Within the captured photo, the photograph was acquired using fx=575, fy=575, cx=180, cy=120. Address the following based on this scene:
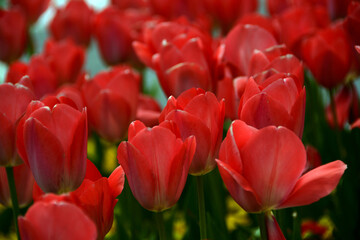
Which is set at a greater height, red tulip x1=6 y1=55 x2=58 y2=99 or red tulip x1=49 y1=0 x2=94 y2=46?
red tulip x1=6 y1=55 x2=58 y2=99

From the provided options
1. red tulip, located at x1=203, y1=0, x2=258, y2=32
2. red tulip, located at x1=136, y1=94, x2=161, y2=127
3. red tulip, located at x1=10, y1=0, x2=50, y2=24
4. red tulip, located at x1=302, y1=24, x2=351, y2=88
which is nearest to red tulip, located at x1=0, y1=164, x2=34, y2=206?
red tulip, located at x1=136, y1=94, x2=161, y2=127

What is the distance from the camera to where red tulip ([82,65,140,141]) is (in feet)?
2.84

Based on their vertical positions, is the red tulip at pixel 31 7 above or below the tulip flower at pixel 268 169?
below

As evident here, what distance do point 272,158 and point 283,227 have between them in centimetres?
23

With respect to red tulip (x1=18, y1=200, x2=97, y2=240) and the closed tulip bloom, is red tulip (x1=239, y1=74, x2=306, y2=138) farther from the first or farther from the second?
red tulip (x1=18, y1=200, x2=97, y2=240)

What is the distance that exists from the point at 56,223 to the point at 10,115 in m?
0.23

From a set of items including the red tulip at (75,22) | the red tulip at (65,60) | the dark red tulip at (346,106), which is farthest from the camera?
the red tulip at (75,22)

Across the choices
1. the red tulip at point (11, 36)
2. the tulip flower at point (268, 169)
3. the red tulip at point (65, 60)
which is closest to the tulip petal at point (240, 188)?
the tulip flower at point (268, 169)

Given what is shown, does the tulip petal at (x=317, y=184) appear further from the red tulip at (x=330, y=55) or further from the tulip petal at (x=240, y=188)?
the red tulip at (x=330, y=55)

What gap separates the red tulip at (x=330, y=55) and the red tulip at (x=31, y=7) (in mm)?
921

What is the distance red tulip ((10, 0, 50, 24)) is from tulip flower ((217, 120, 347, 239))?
1.20 metres

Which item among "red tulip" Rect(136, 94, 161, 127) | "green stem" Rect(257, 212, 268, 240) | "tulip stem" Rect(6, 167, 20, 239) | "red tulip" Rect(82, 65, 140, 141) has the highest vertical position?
"green stem" Rect(257, 212, 268, 240)

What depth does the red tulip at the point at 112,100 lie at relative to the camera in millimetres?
866

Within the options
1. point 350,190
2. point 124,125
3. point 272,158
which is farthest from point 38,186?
point 350,190
